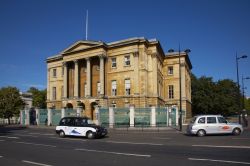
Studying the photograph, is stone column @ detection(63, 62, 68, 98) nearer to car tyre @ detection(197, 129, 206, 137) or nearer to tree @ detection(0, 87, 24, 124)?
tree @ detection(0, 87, 24, 124)

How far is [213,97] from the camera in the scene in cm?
7781

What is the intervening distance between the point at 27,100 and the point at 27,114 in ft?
153

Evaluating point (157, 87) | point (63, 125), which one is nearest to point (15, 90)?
point (157, 87)

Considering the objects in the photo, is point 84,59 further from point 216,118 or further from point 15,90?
point 216,118

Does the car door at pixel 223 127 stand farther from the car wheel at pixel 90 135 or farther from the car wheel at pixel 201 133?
the car wheel at pixel 90 135

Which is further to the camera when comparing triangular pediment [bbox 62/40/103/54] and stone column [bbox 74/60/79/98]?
stone column [bbox 74/60/79/98]

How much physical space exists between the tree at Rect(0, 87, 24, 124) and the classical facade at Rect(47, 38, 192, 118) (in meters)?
15.3

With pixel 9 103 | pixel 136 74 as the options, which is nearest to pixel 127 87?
pixel 136 74

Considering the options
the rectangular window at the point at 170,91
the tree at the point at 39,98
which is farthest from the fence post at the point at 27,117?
the tree at the point at 39,98

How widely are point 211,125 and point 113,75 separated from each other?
3192cm

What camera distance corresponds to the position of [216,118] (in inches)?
941

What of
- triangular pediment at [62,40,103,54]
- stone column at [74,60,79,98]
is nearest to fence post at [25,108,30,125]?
stone column at [74,60,79,98]

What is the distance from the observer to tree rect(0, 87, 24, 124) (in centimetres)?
6919

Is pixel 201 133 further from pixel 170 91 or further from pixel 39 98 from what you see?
pixel 39 98
